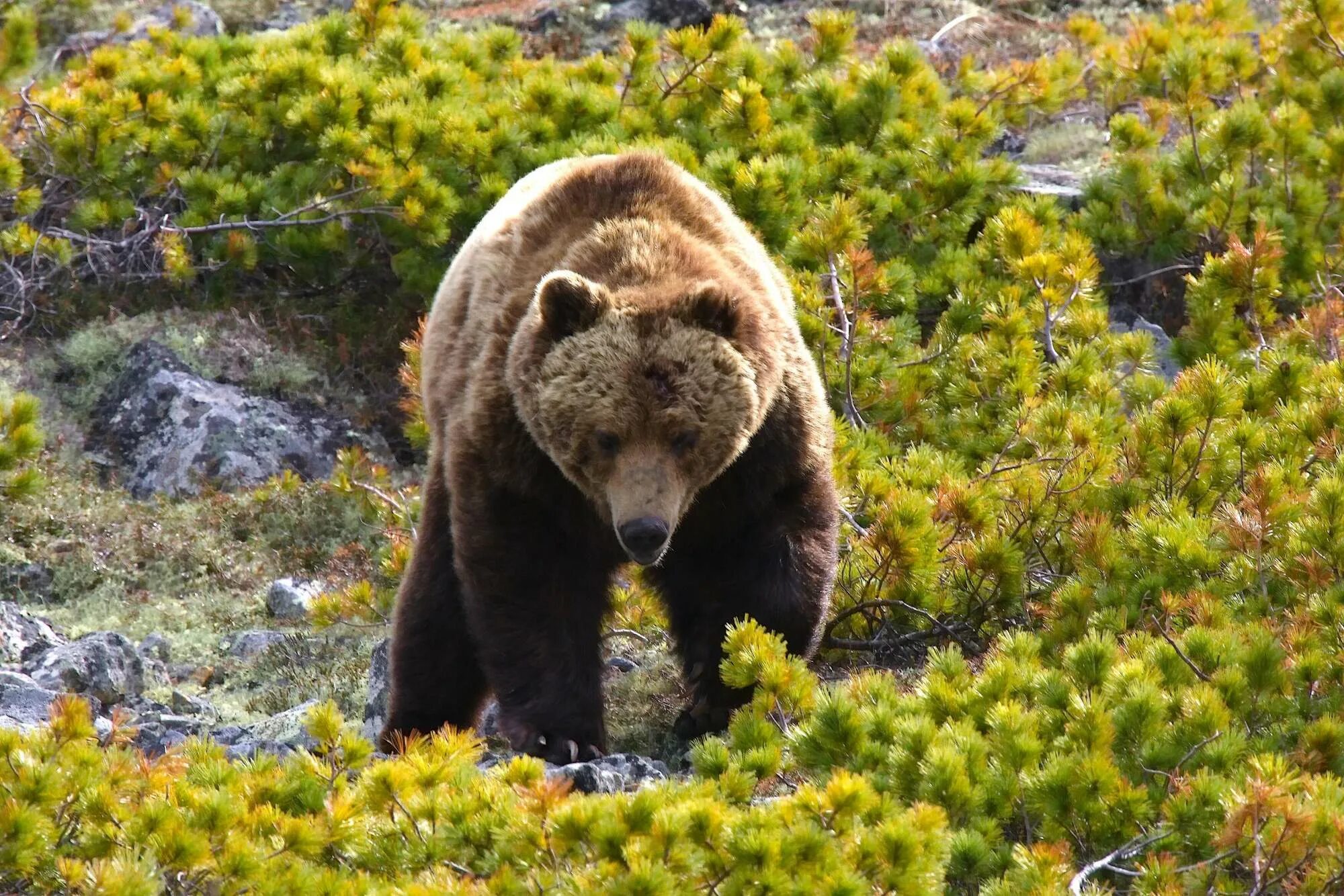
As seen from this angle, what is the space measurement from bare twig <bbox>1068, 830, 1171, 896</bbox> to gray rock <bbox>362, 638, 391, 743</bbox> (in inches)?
135

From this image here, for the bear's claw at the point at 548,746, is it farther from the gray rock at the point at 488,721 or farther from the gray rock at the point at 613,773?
the gray rock at the point at 488,721

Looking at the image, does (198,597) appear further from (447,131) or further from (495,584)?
(495,584)

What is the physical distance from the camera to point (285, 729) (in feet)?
21.9

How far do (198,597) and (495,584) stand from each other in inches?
153

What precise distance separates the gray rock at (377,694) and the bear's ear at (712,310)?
2204 mm

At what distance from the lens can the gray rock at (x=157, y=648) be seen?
798 cm

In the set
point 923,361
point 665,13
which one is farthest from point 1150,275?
point 665,13

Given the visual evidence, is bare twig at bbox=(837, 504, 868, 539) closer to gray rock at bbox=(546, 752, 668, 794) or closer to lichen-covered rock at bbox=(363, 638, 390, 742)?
gray rock at bbox=(546, 752, 668, 794)

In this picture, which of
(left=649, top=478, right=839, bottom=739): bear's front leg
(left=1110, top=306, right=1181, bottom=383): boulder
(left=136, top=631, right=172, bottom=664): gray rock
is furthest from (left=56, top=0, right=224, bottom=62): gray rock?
(left=649, top=478, right=839, bottom=739): bear's front leg

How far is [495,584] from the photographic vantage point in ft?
17.9

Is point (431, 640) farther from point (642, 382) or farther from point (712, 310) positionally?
point (712, 310)

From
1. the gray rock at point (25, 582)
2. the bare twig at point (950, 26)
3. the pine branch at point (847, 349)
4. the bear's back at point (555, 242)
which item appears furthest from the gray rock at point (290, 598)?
the bare twig at point (950, 26)

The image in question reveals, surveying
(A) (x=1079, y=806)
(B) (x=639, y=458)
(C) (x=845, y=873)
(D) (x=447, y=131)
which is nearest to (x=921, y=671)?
(B) (x=639, y=458)

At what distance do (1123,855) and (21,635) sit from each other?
5299mm
